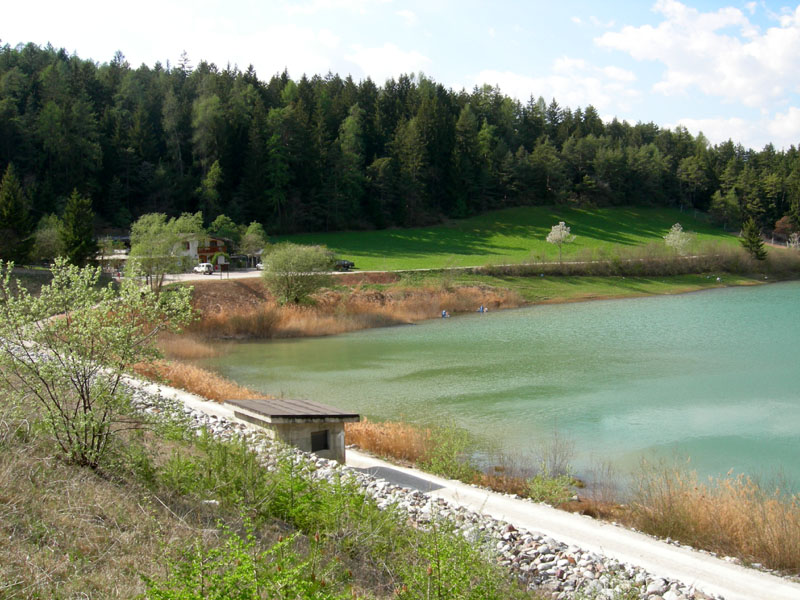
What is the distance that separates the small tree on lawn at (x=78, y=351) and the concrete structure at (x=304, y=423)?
4.93m

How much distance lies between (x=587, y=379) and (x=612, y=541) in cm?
1881

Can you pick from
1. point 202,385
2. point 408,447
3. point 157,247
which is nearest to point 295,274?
point 157,247

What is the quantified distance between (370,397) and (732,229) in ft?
325

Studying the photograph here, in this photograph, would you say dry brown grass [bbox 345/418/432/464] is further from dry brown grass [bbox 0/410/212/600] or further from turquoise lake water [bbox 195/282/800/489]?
dry brown grass [bbox 0/410/212/600]

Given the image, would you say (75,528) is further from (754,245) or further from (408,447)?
(754,245)

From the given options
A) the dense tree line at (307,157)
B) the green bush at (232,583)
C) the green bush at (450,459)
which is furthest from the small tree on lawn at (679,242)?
the green bush at (232,583)

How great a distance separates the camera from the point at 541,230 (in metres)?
98.5

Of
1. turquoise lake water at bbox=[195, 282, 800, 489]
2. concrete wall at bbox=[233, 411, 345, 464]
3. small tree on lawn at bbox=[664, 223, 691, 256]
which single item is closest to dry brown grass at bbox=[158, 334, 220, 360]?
turquoise lake water at bbox=[195, 282, 800, 489]

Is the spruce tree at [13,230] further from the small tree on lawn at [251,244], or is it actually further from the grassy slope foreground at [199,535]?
the grassy slope foreground at [199,535]

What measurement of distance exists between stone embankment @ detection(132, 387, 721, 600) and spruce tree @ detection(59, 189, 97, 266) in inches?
1746

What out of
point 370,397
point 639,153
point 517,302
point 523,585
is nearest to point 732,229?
point 639,153

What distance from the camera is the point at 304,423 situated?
50.1 ft

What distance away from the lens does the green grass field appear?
76562 mm

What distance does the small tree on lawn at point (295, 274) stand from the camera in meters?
51.1
